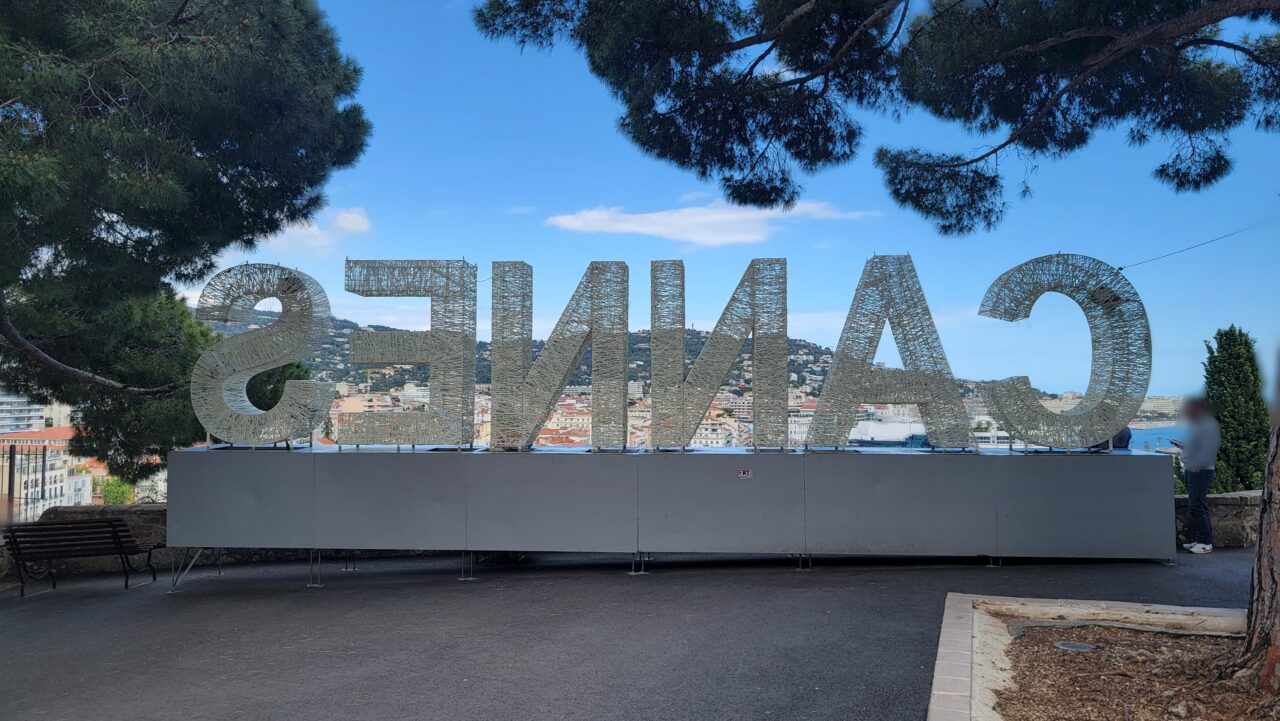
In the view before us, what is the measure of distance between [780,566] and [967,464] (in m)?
2.17

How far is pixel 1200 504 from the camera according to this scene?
8.66 metres

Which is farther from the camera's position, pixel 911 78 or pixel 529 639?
pixel 911 78

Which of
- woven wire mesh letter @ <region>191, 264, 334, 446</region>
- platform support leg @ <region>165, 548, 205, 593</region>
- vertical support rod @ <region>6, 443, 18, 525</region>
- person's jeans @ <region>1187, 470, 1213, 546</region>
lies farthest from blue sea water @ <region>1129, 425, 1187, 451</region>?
vertical support rod @ <region>6, 443, 18, 525</region>

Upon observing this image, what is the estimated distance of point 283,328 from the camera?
8648 mm

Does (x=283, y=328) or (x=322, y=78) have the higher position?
(x=322, y=78)

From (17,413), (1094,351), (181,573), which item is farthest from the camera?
(17,413)

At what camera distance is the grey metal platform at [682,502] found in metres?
8.04

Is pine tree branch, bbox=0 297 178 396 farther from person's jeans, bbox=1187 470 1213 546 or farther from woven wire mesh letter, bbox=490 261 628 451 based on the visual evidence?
person's jeans, bbox=1187 470 1213 546

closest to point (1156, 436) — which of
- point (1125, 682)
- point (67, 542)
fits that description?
point (1125, 682)

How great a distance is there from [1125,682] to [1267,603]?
75 cm

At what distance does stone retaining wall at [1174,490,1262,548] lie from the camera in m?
8.95

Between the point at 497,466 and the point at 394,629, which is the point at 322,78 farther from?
the point at 394,629

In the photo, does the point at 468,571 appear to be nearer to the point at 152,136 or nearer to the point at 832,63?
the point at 152,136

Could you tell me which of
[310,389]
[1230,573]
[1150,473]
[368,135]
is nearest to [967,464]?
[1150,473]
